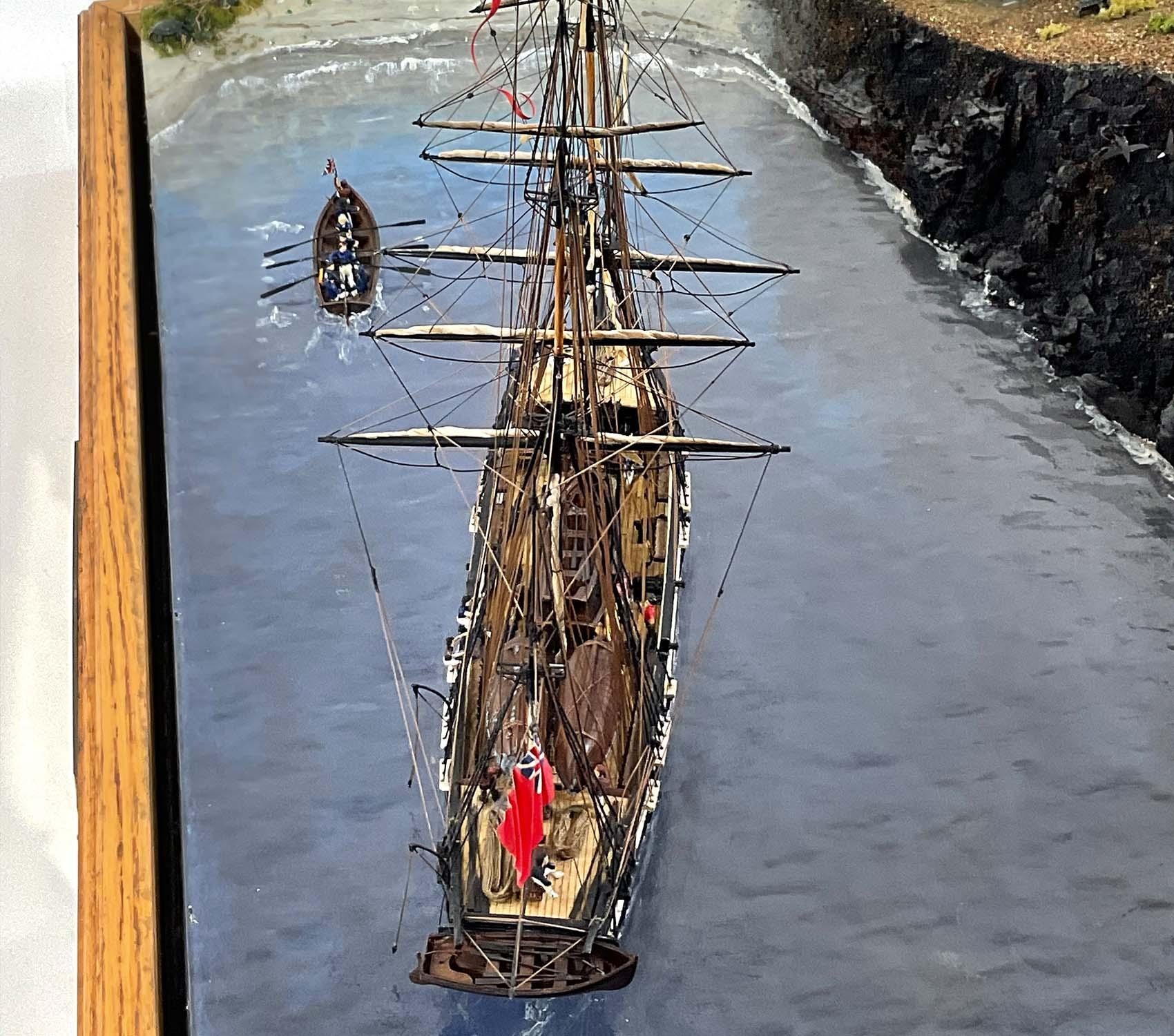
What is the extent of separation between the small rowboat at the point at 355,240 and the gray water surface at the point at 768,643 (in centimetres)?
23

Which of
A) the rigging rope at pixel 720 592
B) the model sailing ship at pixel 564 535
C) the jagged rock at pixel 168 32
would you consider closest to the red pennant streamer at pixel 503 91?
the model sailing ship at pixel 564 535

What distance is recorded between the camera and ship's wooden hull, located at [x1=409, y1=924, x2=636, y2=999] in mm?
7445

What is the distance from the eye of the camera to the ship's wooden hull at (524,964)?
293 inches

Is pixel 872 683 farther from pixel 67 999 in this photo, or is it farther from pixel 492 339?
pixel 67 999

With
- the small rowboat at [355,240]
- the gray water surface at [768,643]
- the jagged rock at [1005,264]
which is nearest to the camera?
the gray water surface at [768,643]

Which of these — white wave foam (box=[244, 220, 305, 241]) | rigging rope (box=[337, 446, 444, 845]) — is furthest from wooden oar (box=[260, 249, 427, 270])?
rigging rope (box=[337, 446, 444, 845])

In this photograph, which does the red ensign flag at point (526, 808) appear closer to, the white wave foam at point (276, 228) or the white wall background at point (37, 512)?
the white wall background at point (37, 512)

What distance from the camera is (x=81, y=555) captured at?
7.42 m

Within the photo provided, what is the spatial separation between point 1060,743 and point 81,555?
273 inches

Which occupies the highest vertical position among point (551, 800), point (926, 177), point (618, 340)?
point (926, 177)

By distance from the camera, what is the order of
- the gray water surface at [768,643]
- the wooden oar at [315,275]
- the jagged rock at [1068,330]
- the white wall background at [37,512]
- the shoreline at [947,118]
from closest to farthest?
the white wall background at [37,512]
the gray water surface at [768,643]
the shoreline at [947,118]
the jagged rock at [1068,330]
the wooden oar at [315,275]

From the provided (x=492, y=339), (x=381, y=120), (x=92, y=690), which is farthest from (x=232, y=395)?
(x=92, y=690)

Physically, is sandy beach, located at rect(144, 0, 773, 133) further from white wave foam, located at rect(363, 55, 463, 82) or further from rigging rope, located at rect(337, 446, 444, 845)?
rigging rope, located at rect(337, 446, 444, 845)

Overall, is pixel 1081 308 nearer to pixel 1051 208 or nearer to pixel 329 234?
pixel 1051 208
